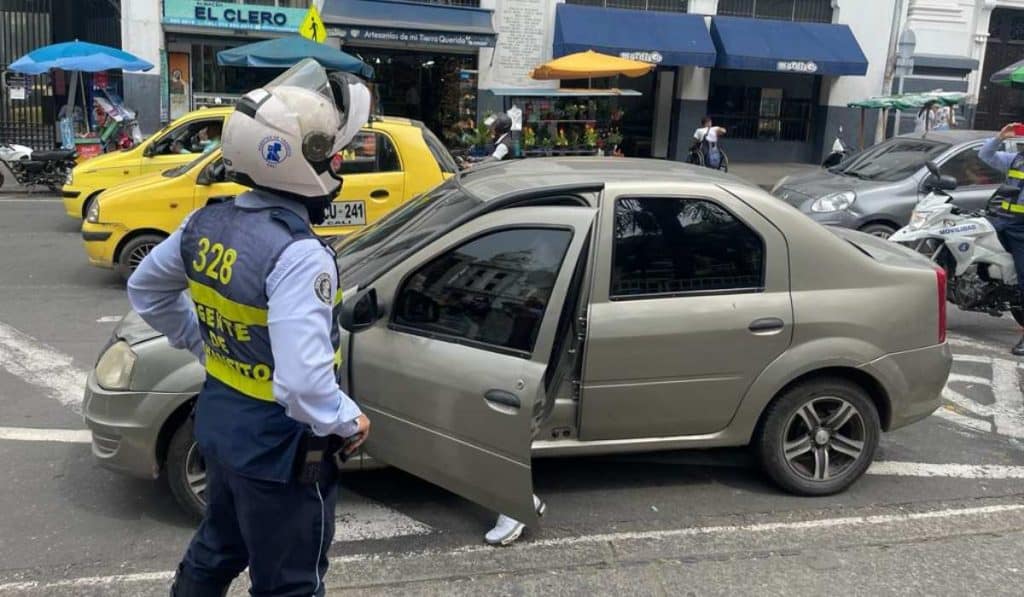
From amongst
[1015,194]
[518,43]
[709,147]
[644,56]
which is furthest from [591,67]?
[1015,194]

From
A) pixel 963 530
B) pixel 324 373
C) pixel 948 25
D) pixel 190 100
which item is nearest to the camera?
pixel 324 373

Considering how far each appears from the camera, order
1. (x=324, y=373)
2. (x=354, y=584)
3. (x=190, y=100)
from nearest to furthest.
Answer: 1. (x=324, y=373)
2. (x=354, y=584)
3. (x=190, y=100)

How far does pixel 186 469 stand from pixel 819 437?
2927 mm

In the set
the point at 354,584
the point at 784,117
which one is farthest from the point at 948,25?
the point at 354,584

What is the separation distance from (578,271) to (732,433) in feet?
3.68

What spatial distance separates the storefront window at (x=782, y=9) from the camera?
69.9 ft

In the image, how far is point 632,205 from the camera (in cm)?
408

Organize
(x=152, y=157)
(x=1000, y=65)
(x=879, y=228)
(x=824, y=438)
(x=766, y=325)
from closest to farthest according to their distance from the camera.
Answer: (x=766, y=325) < (x=824, y=438) < (x=879, y=228) < (x=152, y=157) < (x=1000, y=65)

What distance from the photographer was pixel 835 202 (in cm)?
984

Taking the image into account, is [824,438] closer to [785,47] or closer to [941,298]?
[941,298]

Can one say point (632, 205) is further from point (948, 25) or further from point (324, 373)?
point (948, 25)

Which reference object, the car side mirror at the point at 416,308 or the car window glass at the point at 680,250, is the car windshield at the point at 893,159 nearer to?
the car window glass at the point at 680,250

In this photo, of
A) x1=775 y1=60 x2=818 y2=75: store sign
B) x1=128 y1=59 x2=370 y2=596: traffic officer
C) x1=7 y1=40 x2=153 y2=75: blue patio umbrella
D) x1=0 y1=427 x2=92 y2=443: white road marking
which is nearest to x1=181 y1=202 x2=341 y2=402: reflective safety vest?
x1=128 y1=59 x2=370 y2=596: traffic officer

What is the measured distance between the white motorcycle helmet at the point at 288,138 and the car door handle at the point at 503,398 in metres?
1.26
